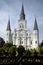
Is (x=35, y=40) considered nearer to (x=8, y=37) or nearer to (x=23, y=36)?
(x=23, y=36)

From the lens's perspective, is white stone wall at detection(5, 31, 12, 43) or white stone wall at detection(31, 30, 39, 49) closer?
white stone wall at detection(31, 30, 39, 49)

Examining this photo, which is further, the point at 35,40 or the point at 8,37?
the point at 8,37

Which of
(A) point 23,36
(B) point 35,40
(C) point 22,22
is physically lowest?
(B) point 35,40

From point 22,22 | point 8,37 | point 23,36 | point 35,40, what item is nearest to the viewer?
point 35,40

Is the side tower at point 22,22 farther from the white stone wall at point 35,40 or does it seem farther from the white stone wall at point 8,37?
the white stone wall at point 35,40

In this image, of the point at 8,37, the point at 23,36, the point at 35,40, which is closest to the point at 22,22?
the point at 23,36

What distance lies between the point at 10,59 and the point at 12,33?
6502cm

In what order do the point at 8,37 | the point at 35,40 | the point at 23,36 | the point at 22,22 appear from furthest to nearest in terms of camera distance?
the point at 22,22
the point at 8,37
the point at 23,36
the point at 35,40

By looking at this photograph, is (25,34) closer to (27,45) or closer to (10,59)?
(27,45)

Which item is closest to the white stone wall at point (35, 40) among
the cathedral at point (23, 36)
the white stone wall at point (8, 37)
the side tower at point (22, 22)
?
the cathedral at point (23, 36)

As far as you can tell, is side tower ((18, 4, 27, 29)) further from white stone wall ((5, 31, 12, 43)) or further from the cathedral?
white stone wall ((5, 31, 12, 43))

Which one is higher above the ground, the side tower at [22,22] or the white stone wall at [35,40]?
the side tower at [22,22]

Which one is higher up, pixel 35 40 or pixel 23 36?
pixel 23 36

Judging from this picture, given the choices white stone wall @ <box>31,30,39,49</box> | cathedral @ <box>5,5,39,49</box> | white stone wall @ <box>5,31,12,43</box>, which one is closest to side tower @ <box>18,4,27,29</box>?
cathedral @ <box>5,5,39,49</box>
